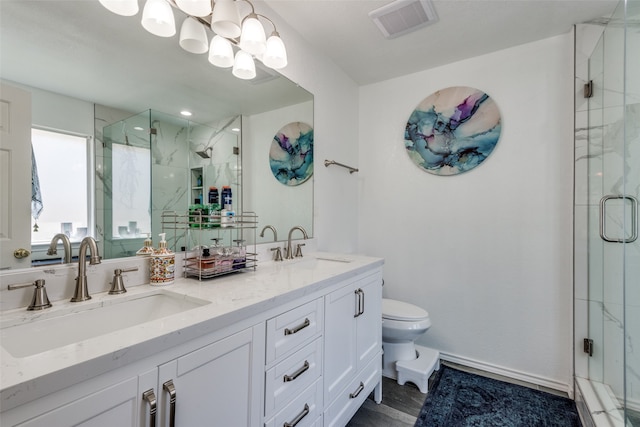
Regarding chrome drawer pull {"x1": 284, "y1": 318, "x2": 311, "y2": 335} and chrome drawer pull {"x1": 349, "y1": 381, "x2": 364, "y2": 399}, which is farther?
chrome drawer pull {"x1": 349, "y1": 381, "x2": 364, "y2": 399}

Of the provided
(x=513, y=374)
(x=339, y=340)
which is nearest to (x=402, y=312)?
(x=339, y=340)

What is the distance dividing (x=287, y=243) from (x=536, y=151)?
177 centimetres

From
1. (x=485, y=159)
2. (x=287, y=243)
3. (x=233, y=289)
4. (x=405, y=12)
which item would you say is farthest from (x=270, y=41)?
(x=485, y=159)

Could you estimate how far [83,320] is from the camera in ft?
2.83

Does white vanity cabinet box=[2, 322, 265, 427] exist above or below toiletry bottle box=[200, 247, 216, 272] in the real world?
below

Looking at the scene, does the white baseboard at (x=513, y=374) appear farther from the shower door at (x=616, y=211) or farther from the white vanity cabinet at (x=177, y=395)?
the white vanity cabinet at (x=177, y=395)

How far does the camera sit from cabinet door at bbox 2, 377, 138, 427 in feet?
1.63

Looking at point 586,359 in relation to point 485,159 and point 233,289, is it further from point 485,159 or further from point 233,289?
point 233,289

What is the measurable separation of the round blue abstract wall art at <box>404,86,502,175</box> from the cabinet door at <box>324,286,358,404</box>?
4.48ft

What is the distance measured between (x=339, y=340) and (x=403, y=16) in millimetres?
1841

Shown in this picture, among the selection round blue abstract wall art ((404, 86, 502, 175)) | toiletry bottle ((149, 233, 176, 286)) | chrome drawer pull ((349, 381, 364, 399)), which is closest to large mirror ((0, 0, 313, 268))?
toiletry bottle ((149, 233, 176, 286))

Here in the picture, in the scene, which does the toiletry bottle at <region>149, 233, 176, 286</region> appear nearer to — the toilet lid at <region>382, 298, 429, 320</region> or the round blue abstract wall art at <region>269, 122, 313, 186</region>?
the round blue abstract wall art at <region>269, 122, 313, 186</region>

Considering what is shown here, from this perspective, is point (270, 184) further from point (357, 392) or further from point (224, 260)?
point (357, 392)

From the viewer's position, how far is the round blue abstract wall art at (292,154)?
5.94ft
